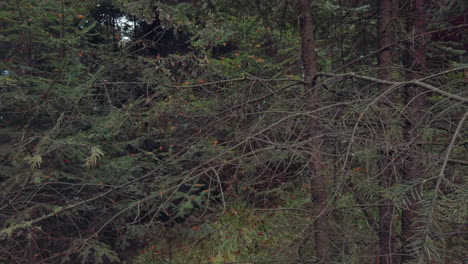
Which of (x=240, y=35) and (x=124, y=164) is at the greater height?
(x=240, y=35)

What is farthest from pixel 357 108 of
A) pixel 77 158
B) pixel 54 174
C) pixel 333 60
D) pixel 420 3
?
pixel 77 158

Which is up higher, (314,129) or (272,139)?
(314,129)

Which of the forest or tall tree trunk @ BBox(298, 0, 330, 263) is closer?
the forest

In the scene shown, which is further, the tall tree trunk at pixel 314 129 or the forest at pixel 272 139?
the tall tree trunk at pixel 314 129

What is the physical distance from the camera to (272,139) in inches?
150

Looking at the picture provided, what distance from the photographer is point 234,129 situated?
13.1 feet

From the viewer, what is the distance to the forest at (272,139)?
2.78 meters

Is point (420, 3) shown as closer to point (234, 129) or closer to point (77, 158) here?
point (234, 129)

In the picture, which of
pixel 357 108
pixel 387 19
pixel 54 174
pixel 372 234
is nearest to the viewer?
pixel 357 108

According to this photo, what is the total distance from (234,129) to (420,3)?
2.79m

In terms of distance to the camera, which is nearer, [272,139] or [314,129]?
[314,129]

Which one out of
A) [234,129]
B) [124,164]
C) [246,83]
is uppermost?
[246,83]

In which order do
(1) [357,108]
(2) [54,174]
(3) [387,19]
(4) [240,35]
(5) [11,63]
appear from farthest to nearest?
(4) [240,35] < (5) [11,63] < (2) [54,174] < (3) [387,19] < (1) [357,108]

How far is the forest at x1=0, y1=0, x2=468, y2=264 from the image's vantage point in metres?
2.78
